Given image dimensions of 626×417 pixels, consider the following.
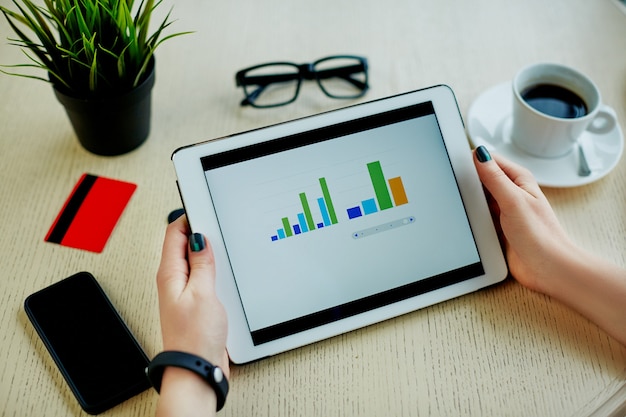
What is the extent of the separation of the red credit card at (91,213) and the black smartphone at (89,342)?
0.22ft

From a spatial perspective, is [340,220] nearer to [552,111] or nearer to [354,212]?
[354,212]

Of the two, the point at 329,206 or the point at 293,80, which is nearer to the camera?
the point at 329,206

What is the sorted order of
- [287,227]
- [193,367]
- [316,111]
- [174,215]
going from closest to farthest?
1. [193,367]
2. [287,227]
3. [174,215]
4. [316,111]

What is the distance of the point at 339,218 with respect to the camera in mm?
751

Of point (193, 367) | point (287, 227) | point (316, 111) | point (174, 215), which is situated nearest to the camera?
point (193, 367)

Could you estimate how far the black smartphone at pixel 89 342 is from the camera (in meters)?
0.69

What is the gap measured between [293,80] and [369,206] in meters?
0.37

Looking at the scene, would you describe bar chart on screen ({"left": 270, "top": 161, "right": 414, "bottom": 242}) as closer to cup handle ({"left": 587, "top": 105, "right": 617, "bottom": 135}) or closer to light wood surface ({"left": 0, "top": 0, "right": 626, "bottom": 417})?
light wood surface ({"left": 0, "top": 0, "right": 626, "bottom": 417})

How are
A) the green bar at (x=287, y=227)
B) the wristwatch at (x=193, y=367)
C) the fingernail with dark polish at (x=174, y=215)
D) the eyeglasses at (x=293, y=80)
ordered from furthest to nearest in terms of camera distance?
the eyeglasses at (x=293, y=80) < the fingernail with dark polish at (x=174, y=215) < the green bar at (x=287, y=227) < the wristwatch at (x=193, y=367)

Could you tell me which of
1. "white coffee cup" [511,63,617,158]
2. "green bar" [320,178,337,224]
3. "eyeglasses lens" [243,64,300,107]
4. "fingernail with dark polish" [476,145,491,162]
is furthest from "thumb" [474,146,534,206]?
"eyeglasses lens" [243,64,300,107]

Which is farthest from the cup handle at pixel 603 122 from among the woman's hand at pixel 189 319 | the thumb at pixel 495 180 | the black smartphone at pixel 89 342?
the black smartphone at pixel 89 342

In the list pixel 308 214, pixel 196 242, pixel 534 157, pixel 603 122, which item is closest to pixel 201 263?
pixel 196 242

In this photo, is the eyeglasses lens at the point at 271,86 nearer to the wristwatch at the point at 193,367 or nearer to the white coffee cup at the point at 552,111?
the white coffee cup at the point at 552,111

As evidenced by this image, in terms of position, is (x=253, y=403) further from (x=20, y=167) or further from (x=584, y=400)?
(x=20, y=167)
